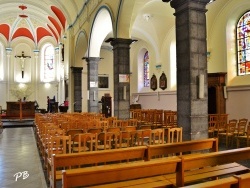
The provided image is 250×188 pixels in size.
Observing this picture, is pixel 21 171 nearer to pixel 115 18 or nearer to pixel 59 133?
pixel 59 133

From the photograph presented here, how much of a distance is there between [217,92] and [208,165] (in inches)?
350

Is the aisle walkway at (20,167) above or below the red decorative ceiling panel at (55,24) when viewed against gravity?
below

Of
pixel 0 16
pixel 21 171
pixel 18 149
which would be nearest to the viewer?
pixel 21 171

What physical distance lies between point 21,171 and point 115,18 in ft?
21.4

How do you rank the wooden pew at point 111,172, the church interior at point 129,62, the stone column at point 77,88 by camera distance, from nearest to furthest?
the wooden pew at point 111,172, the church interior at point 129,62, the stone column at point 77,88

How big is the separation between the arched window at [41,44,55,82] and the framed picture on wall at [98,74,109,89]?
23.0 ft

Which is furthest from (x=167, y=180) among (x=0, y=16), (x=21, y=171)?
(x=0, y=16)

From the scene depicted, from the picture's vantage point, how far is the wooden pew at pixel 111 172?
1.94 m

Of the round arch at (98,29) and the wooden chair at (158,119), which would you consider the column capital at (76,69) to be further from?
the wooden chair at (158,119)


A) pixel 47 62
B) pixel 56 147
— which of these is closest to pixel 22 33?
pixel 47 62

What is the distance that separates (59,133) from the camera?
4.68 m

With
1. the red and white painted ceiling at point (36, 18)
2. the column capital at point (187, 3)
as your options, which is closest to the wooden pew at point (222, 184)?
the column capital at point (187, 3)

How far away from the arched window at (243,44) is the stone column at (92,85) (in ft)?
22.0

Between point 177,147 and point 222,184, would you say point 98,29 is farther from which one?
point 222,184
